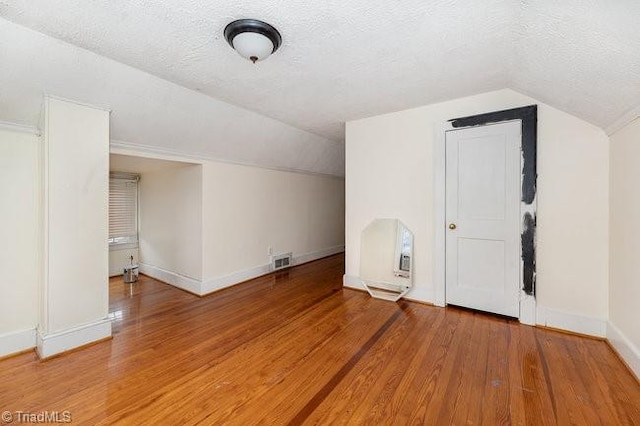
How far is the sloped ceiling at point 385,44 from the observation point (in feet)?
4.61

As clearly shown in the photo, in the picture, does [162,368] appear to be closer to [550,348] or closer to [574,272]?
[550,348]

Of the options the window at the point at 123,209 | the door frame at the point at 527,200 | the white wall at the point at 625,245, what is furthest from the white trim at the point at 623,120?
the window at the point at 123,209

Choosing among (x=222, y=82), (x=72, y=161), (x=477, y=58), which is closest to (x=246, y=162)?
(x=222, y=82)

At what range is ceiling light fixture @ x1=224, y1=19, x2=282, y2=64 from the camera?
157 centimetres

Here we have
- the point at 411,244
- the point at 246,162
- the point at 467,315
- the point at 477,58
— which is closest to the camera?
the point at 477,58

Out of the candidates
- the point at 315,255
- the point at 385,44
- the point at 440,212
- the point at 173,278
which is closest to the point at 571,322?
the point at 440,212

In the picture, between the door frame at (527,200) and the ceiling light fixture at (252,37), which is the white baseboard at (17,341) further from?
the door frame at (527,200)

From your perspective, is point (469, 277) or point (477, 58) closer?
point (477, 58)

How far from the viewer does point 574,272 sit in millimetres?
2350

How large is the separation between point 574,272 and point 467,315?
99 cm

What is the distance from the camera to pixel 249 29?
Result: 62.5 inches

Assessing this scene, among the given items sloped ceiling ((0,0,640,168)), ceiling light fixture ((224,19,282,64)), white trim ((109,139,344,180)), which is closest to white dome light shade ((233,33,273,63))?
ceiling light fixture ((224,19,282,64))

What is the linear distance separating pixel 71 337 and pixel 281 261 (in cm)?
283

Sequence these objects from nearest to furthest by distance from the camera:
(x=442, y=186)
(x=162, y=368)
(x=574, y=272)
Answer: (x=162, y=368) < (x=574, y=272) < (x=442, y=186)
